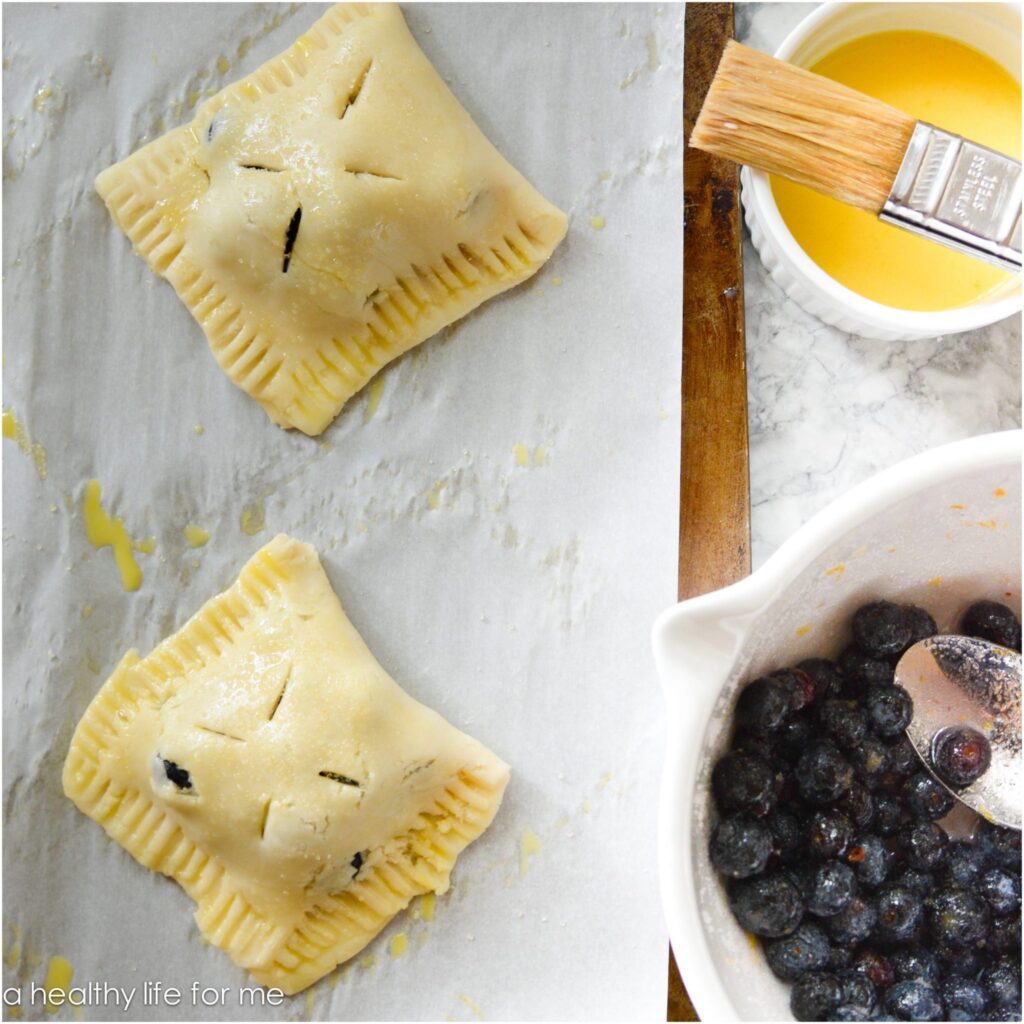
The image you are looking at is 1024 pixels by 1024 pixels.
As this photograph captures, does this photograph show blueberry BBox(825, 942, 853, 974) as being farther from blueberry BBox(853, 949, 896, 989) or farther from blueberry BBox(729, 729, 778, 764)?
blueberry BBox(729, 729, 778, 764)

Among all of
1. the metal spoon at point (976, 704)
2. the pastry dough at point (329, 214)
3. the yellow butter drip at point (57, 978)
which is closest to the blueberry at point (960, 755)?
the metal spoon at point (976, 704)

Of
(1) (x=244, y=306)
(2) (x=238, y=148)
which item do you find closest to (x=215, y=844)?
(1) (x=244, y=306)

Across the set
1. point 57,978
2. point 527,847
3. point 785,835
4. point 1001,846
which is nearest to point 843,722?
point 785,835

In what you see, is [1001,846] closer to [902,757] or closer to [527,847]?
[902,757]

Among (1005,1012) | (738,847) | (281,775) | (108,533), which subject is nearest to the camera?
(738,847)

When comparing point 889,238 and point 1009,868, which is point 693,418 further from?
point 1009,868

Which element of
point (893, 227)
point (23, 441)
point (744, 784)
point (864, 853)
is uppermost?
point (23, 441)

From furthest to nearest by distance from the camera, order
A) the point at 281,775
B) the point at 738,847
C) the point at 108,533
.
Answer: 1. the point at 108,533
2. the point at 281,775
3. the point at 738,847
